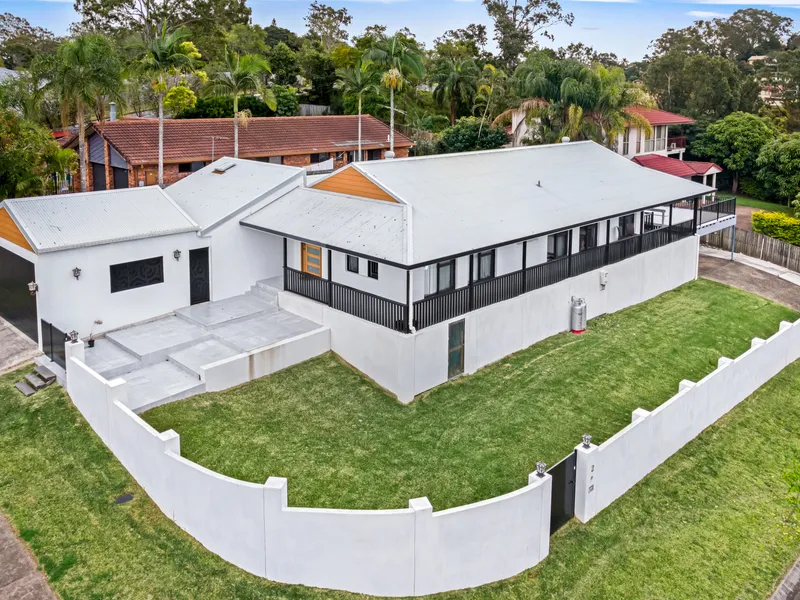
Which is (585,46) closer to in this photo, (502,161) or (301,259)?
(502,161)

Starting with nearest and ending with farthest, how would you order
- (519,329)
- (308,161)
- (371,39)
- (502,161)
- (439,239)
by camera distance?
(439,239) → (519,329) → (502,161) → (308,161) → (371,39)

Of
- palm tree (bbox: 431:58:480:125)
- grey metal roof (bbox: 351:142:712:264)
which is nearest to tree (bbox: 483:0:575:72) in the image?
palm tree (bbox: 431:58:480:125)

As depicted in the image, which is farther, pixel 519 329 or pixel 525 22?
pixel 525 22

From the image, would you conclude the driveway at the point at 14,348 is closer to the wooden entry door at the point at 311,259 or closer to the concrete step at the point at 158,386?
the concrete step at the point at 158,386

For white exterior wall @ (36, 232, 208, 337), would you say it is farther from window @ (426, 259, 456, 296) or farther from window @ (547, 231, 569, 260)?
window @ (547, 231, 569, 260)

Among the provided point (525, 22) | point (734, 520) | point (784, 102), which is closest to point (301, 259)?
point (734, 520)

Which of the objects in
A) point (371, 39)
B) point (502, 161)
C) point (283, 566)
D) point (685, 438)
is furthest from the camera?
point (371, 39)

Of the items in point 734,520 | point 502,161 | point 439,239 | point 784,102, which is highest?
point 784,102
